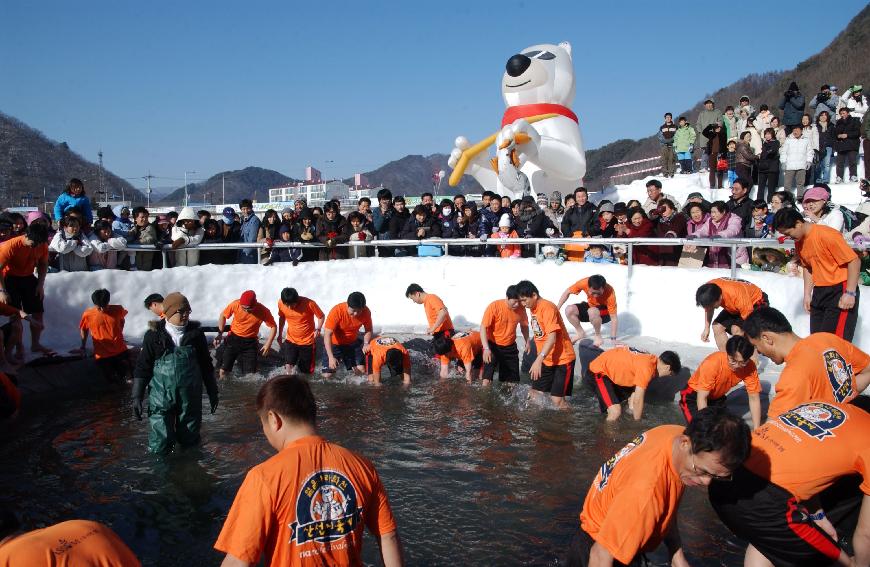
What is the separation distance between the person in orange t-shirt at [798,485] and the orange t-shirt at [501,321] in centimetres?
527

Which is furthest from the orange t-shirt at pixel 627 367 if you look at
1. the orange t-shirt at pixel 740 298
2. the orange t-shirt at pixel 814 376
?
the orange t-shirt at pixel 814 376

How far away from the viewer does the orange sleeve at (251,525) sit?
2.44 m

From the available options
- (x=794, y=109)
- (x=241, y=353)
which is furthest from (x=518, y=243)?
(x=794, y=109)

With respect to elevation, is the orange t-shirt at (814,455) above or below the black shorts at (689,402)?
above

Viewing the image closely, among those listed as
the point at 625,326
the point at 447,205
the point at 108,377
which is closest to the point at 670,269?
the point at 625,326

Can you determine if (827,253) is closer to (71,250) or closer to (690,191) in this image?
(690,191)

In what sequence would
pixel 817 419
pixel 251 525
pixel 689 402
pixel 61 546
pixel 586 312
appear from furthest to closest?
1. pixel 586 312
2. pixel 689 402
3. pixel 817 419
4. pixel 251 525
5. pixel 61 546

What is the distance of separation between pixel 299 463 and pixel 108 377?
286 inches

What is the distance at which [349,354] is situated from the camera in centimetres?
945

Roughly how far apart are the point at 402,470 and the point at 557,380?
2.53 metres

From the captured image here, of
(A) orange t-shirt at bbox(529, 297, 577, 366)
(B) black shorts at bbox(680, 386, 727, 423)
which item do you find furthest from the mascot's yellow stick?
(B) black shorts at bbox(680, 386, 727, 423)

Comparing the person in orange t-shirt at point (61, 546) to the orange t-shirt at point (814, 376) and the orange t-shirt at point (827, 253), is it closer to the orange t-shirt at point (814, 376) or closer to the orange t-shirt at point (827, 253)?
Result: the orange t-shirt at point (814, 376)

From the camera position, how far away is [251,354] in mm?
9328

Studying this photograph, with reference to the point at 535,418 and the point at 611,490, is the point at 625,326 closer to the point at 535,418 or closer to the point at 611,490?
the point at 535,418
